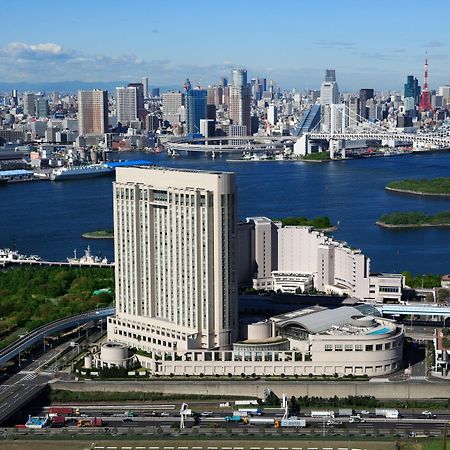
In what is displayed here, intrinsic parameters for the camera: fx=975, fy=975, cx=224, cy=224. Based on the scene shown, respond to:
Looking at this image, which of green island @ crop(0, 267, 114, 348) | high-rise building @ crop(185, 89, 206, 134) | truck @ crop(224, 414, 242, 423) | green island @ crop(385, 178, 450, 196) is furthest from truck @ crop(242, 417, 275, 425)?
high-rise building @ crop(185, 89, 206, 134)

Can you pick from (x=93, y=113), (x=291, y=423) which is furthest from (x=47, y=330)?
(x=93, y=113)

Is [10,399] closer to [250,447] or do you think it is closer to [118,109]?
[250,447]

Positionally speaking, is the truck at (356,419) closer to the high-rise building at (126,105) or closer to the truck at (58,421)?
the truck at (58,421)

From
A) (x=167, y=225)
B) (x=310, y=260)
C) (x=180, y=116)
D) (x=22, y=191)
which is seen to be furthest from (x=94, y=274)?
(x=180, y=116)

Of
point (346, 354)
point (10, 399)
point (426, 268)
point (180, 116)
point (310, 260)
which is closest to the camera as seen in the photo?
point (10, 399)

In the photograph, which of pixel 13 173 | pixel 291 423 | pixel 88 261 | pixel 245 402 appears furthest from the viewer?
pixel 13 173

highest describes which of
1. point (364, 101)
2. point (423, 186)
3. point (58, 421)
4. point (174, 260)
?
point (364, 101)

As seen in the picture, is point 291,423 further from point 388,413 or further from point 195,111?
point 195,111

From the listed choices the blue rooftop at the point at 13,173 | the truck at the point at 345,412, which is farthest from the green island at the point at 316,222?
→ the blue rooftop at the point at 13,173
